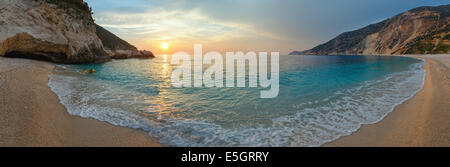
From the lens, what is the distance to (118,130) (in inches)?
177

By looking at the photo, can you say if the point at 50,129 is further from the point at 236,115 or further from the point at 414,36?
the point at 414,36

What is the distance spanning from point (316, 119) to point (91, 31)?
38.2 meters

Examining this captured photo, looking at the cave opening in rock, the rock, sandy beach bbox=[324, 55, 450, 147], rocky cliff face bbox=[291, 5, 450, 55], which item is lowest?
sandy beach bbox=[324, 55, 450, 147]

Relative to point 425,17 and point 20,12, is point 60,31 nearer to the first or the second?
point 20,12

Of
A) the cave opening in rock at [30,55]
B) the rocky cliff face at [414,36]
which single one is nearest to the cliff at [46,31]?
the cave opening in rock at [30,55]

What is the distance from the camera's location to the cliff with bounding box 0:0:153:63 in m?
15.8

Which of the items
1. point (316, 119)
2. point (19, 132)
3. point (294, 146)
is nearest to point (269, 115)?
point (316, 119)

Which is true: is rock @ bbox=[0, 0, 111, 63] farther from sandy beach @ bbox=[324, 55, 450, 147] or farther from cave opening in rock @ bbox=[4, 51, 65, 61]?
sandy beach @ bbox=[324, 55, 450, 147]

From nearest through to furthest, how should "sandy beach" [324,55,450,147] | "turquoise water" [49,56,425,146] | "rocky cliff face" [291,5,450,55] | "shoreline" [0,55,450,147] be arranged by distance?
"shoreline" [0,55,450,147]
"sandy beach" [324,55,450,147]
"turquoise water" [49,56,425,146]
"rocky cliff face" [291,5,450,55]

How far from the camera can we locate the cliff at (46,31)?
15789mm

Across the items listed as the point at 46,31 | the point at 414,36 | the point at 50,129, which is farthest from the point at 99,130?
the point at 414,36

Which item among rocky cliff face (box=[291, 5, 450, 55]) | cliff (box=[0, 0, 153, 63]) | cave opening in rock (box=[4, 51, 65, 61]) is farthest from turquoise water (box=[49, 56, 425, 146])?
rocky cliff face (box=[291, 5, 450, 55])

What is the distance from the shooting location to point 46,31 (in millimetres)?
19125

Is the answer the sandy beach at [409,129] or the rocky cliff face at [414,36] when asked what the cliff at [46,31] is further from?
the rocky cliff face at [414,36]
